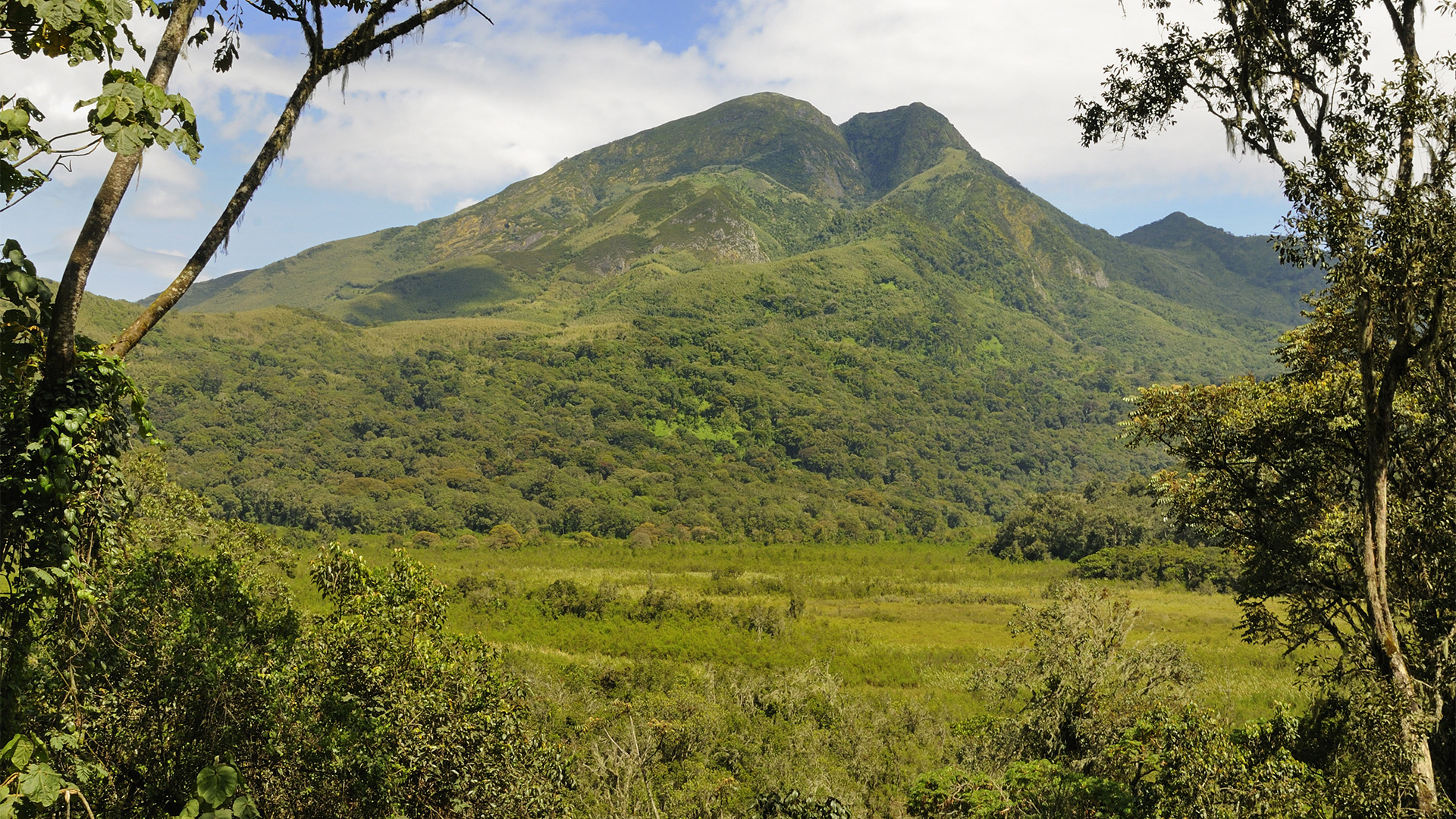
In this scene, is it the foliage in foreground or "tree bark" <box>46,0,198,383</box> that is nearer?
"tree bark" <box>46,0,198,383</box>

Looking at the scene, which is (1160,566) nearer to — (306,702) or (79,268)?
(306,702)

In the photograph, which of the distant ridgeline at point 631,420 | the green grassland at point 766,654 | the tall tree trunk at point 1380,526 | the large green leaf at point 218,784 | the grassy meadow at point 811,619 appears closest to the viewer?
the large green leaf at point 218,784

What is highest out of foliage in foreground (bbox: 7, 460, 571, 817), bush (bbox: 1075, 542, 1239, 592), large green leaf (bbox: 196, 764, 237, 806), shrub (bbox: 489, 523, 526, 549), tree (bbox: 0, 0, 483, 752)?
tree (bbox: 0, 0, 483, 752)

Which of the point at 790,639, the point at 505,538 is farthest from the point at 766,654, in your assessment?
the point at 505,538

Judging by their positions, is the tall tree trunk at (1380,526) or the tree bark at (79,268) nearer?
the tree bark at (79,268)

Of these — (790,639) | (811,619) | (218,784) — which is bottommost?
(811,619)

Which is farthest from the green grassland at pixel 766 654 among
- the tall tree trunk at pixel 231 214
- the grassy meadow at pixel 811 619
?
the tall tree trunk at pixel 231 214

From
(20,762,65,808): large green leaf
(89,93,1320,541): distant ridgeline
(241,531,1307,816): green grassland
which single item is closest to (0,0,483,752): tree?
(20,762,65,808): large green leaf

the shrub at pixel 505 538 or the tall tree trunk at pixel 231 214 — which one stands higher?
the tall tree trunk at pixel 231 214

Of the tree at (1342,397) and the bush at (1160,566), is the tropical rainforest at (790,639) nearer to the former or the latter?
the tree at (1342,397)

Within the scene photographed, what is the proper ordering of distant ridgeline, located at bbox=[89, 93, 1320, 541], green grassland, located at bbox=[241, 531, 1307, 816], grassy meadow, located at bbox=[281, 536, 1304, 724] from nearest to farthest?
green grassland, located at bbox=[241, 531, 1307, 816] → grassy meadow, located at bbox=[281, 536, 1304, 724] → distant ridgeline, located at bbox=[89, 93, 1320, 541]

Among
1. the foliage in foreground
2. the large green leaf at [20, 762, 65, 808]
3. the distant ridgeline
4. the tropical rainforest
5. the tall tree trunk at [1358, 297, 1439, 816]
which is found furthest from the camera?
the distant ridgeline

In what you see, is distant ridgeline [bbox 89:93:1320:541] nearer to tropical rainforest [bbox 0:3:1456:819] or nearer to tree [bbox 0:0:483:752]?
tropical rainforest [bbox 0:3:1456:819]

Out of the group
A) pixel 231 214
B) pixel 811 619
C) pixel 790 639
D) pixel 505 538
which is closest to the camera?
pixel 231 214
